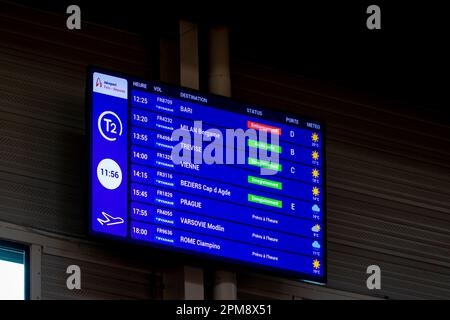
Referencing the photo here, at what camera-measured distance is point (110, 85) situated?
37.0ft

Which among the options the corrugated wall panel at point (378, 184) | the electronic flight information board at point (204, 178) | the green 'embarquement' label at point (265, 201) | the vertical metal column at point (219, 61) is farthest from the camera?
the corrugated wall panel at point (378, 184)

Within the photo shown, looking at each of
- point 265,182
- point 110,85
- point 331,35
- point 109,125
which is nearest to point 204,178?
point 265,182

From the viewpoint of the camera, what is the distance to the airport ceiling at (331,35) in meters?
12.1

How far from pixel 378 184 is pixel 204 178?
182 cm

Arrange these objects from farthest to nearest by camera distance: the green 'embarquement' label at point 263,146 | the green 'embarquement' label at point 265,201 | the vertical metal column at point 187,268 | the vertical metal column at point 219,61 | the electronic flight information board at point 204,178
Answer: the vertical metal column at point 219,61, the green 'embarquement' label at point 263,146, the green 'embarquement' label at point 265,201, the vertical metal column at point 187,268, the electronic flight information board at point 204,178

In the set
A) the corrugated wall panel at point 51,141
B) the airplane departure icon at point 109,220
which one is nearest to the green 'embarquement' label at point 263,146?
the corrugated wall panel at point 51,141

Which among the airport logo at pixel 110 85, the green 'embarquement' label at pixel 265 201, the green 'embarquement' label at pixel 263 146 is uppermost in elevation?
the airport logo at pixel 110 85

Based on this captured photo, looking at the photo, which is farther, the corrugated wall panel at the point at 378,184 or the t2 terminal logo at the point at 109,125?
the corrugated wall panel at the point at 378,184

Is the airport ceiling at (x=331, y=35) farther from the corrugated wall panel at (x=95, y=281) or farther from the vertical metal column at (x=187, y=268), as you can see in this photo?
the corrugated wall panel at (x=95, y=281)

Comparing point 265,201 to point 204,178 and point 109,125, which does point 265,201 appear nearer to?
point 204,178

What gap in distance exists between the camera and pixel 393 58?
1279 centimetres

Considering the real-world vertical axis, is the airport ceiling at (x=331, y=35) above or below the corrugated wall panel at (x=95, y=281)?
above

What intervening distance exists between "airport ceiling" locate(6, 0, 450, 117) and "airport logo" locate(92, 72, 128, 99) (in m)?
0.85

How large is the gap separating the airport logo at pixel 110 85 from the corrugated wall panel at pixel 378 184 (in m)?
1.28
